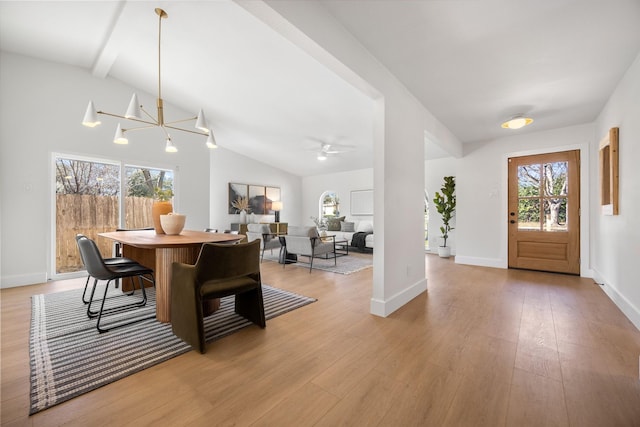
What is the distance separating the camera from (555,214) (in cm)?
422

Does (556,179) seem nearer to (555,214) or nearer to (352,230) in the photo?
(555,214)

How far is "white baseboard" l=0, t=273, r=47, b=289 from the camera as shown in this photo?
3.48 metres

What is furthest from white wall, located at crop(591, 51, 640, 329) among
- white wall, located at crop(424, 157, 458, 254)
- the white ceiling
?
white wall, located at crop(424, 157, 458, 254)

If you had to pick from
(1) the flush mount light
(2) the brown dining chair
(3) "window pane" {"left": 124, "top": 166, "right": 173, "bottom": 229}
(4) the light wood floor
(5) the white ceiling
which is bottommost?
(4) the light wood floor

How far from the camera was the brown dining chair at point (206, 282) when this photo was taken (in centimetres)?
185

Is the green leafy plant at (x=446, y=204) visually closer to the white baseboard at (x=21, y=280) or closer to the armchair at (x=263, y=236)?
the armchair at (x=263, y=236)

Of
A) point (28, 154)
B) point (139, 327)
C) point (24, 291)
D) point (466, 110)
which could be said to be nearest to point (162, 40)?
point (28, 154)

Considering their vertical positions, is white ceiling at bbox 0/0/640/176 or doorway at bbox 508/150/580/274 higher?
white ceiling at bbox 0/0/640/176

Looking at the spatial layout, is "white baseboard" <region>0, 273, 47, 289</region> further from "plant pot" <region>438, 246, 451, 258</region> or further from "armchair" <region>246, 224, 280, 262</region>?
"plant pot" <region>438, 246, 451, 258</region>

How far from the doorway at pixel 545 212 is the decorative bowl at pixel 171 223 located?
17.2 feet

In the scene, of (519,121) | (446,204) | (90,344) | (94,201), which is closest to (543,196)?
(519,121)

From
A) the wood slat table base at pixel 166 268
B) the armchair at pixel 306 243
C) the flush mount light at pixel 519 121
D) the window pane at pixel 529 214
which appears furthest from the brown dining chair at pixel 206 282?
the window pane at pixel 529 214

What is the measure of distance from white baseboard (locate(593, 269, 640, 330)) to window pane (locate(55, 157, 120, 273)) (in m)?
6.88

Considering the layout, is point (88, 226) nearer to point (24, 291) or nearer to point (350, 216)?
point (24, 291)
